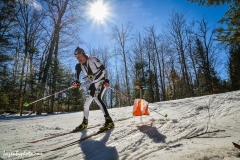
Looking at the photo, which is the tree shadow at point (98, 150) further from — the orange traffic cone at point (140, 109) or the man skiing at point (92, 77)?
the orange traffic cone at point (140, 109)

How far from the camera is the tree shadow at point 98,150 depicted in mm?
1973

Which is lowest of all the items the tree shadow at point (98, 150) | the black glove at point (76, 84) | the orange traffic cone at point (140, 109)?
the tree shadow at point (98, 150)

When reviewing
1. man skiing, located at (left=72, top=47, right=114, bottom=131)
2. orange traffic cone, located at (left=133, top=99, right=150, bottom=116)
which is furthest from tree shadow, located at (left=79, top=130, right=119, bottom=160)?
orange traffic cone, located at (left=133, top=99, right=150, bottom=116)

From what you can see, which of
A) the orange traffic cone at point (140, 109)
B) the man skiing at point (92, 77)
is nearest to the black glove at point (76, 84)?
the man skiing at point (92, 77)

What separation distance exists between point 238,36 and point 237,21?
19.5 inches

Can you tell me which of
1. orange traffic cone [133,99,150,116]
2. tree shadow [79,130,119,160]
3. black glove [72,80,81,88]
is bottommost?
tree shadow [79,130,119,160]

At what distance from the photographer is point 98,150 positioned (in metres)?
2.21

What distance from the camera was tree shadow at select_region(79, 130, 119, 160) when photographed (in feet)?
6.47

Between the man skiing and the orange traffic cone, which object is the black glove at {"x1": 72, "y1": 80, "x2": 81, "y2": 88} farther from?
the orange traffic cone

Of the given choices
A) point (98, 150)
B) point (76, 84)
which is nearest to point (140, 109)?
point (76, 84)

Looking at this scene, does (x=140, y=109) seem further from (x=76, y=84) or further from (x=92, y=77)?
(x=76, y=84)

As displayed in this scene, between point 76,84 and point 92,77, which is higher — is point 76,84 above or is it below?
below

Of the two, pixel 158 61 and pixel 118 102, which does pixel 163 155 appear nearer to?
pixel 158 61

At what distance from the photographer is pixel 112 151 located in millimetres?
2137
